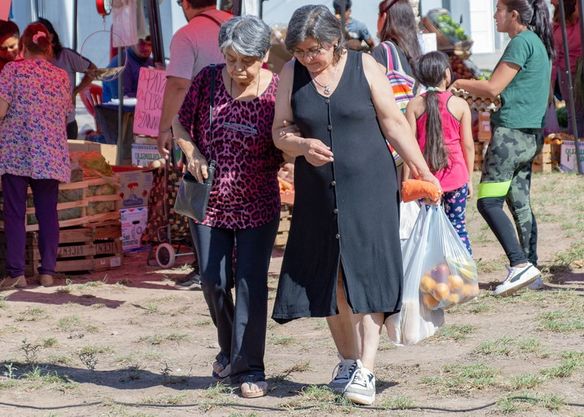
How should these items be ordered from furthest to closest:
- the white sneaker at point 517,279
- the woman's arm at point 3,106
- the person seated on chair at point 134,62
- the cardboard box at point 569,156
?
the cardboard box at point 569,156
the person seated on chair at point 134,62
the woman's arm at point 3,106
the white sneaker at point 517,279

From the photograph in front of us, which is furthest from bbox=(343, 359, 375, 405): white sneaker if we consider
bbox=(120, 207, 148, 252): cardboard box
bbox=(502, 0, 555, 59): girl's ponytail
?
bbox=(120, 207, 148, 252): cardboard box

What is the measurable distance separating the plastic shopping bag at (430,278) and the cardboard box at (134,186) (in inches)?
197

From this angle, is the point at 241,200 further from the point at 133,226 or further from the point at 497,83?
the point at 133,226

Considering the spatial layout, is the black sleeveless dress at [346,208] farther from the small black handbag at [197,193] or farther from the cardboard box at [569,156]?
the cardboard box at [569,156]

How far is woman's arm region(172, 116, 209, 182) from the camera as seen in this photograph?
5.31 metres

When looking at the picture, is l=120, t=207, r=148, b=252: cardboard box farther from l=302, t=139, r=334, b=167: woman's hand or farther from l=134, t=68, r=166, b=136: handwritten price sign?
l=302, t=139, r=334, b=167: woman's hand

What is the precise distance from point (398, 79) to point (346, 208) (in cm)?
219

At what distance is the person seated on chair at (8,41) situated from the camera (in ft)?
29.5

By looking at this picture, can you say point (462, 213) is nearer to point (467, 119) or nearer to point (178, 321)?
point (467, 119)

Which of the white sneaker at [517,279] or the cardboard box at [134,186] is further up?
the cardboard box at [134,186]

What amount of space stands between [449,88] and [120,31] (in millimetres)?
5453

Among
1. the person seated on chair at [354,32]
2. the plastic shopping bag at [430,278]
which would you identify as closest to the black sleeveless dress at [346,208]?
the plastic shopping bag at [430,278]

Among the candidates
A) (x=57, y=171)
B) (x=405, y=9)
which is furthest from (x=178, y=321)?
(x=405, y=9)

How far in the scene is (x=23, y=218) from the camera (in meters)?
8.77
